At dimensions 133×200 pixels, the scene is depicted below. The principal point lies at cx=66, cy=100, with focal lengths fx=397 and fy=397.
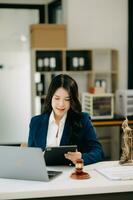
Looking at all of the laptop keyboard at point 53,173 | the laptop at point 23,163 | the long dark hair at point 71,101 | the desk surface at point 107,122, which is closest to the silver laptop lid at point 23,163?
the laptop at point 23,163

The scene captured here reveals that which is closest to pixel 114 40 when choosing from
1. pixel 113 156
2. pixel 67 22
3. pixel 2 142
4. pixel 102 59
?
pixel 102 59

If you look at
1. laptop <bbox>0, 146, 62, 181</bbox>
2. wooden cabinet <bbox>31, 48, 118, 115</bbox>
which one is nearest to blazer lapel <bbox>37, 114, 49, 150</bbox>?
laptop <bbox>0, 146, 62, 181</bbox>

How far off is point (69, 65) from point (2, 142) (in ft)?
5.86

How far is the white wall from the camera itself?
5535 mm

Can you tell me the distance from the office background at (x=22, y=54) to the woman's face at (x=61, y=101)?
301 cm

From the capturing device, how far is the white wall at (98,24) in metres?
5.54

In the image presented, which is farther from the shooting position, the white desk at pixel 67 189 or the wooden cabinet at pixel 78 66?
the wooden cabinet at pixel 78 66

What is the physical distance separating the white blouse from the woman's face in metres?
0.08

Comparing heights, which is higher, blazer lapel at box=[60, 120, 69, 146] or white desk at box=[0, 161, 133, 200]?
blazer lapel at box=[60, 120, 69, 146]

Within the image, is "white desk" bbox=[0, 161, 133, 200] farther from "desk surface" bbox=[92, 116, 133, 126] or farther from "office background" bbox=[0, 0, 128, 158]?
"office background" bbox=[0, 0, 128, 158]

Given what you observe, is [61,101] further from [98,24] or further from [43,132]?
[98,24]

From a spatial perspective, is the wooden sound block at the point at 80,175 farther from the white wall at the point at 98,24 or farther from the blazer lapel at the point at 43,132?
the white wall at the point at 98,24

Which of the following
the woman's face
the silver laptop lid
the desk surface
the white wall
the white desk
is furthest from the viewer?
the white wall

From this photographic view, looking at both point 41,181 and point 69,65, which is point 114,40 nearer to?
point 69,65
